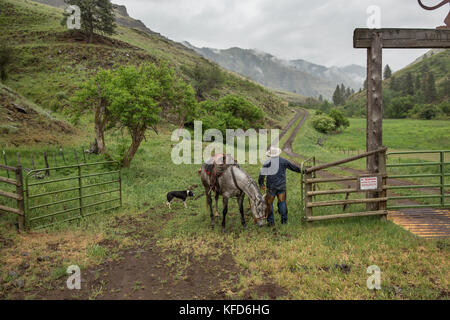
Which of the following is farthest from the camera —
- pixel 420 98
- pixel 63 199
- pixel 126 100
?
Answer: pixel 420 98

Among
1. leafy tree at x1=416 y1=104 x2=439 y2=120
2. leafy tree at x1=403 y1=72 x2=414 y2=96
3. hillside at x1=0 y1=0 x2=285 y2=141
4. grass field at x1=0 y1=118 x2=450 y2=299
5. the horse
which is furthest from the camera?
leafy tree at x1=403 y1=72 x2=414 y2=96

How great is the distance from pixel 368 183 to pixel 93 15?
215ft

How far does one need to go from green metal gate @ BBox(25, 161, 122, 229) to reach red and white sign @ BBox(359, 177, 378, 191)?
848 cm

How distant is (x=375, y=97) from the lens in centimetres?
776

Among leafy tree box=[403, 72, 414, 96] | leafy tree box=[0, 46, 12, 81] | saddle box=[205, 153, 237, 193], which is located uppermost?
leafy tree box=[403, 72, 414, 96]

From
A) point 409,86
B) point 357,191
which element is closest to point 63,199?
point 357,191

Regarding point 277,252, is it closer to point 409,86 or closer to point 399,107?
point 399,107

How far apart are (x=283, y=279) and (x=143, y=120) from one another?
45.6ft

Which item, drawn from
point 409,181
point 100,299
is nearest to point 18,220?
point 100,299

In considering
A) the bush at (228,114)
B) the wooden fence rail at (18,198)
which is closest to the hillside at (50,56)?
the bush at (228,114)

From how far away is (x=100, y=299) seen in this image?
4.63 meters

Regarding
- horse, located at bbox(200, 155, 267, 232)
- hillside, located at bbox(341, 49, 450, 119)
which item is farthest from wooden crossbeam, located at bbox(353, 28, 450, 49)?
hillside, located at bbox(341, 49, 450, 119)

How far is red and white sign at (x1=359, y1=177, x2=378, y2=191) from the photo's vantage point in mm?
7473

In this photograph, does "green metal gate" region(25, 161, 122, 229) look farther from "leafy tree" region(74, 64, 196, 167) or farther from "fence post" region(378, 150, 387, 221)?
"fence post" region(378, 150, 387, 221)
